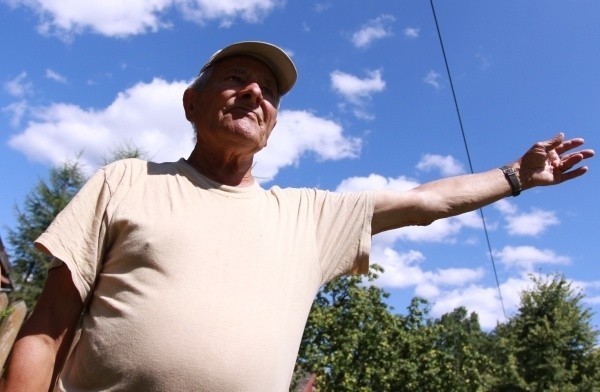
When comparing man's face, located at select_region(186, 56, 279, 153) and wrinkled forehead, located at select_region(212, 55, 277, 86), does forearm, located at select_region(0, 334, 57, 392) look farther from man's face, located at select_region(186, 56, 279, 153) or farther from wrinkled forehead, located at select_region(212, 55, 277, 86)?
wrinkled forehead, located at select_region(212, 55, 277, 86)

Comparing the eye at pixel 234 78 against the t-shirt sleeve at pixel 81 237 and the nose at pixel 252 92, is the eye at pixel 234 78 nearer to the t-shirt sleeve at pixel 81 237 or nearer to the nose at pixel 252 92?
the nose at pixel 252 92

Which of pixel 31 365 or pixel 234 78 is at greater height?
pixel 234 78

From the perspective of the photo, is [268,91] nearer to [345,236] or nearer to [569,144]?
[345,236]

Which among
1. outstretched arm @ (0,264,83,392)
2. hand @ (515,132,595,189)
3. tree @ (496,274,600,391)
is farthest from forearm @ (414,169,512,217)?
tree @ (496,274,600,391)

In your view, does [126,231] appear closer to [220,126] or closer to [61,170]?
[220,126]

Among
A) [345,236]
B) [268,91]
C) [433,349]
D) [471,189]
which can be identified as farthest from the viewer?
[433,349]

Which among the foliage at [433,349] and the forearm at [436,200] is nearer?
the forearm at [436,200]

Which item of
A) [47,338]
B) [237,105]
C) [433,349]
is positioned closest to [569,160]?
[237,105]

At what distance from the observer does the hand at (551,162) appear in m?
2.30

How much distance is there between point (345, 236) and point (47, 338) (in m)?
1.00

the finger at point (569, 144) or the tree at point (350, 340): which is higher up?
the tree at point (350, 340)

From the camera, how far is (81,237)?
1.75m

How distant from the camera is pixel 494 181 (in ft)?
7.27

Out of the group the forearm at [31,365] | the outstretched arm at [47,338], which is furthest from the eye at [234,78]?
the forearm at [31,365]
